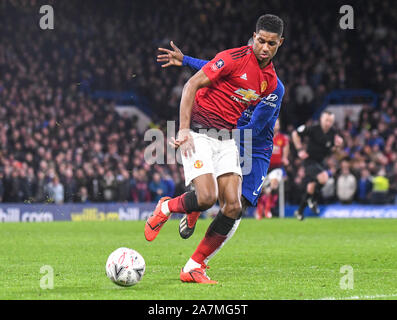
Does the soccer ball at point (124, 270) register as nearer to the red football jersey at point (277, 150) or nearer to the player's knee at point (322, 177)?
the player's knee at point (322, 177)

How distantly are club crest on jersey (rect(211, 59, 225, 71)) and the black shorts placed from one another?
9.80 metres

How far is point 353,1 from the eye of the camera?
95.0 feet

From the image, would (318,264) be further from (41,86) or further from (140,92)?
(140,92)

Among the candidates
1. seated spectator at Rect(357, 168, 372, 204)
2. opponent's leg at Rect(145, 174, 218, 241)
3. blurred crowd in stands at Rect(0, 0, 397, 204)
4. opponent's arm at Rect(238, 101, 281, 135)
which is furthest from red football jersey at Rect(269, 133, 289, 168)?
opponent's leg at Rect(145, 174, 218, 241)

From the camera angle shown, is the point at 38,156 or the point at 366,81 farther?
the point at 366,81

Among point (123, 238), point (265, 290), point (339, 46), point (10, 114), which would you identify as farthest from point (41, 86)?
point (265, 290)

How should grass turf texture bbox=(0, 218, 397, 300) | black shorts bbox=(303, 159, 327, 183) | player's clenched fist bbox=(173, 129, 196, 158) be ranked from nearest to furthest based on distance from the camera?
grass turf texture bbox=(0, 218, 397, 300) < player's clenched fist bbox=(173, 129, 196, 158) < black shorts bbox=(303, 159, 327, 183)

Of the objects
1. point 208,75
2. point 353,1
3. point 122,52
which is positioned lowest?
point 208,75

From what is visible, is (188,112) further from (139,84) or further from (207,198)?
(139,84)

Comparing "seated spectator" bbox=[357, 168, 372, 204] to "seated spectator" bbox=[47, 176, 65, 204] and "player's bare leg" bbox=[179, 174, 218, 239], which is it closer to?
"seated spectator" bbox=[47, 176, 65, 204]

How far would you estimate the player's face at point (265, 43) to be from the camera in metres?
7.27

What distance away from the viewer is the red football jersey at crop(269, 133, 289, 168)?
18.1 m

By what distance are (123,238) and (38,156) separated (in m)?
8.42

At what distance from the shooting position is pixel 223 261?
926 centimetres
